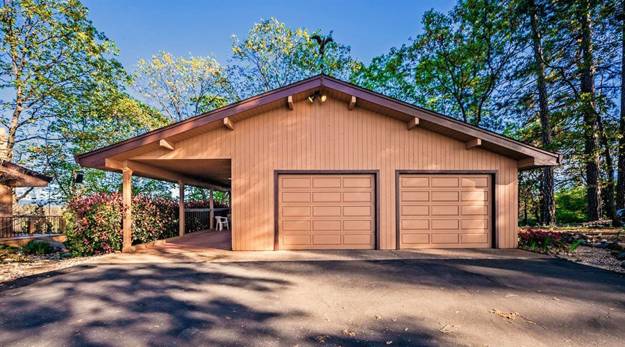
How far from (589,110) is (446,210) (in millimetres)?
8113

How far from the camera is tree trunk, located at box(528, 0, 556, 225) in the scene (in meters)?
10.7

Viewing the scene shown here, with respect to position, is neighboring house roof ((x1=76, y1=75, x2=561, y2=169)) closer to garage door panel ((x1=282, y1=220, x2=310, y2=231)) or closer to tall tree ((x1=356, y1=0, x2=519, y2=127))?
garage door panel ((x1=282, y1=220, x2=310, y2=231))

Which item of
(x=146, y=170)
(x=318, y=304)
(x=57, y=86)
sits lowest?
(x=318, y=304)

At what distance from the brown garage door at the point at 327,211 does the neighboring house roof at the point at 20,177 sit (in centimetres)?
1023

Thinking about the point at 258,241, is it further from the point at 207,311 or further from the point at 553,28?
the point at 553,28

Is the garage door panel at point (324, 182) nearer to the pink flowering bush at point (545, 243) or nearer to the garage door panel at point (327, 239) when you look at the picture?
the garage door panel at point (327, 239)

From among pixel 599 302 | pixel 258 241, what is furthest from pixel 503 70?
pixel 258 241

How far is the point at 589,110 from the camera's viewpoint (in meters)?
9.88

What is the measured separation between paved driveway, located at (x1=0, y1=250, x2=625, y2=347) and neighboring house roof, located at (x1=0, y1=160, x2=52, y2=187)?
749 cm

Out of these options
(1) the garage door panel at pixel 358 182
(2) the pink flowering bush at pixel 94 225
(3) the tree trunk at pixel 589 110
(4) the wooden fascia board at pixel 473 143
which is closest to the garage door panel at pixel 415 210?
(1) the garage door panel at pixel 358 182

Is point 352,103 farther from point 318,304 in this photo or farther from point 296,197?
point 318,304

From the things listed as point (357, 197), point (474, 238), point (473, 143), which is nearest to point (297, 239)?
point (357, 197)

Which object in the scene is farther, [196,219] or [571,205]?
[571,205]

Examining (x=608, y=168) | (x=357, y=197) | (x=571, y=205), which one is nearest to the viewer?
(x=357, y=197)
